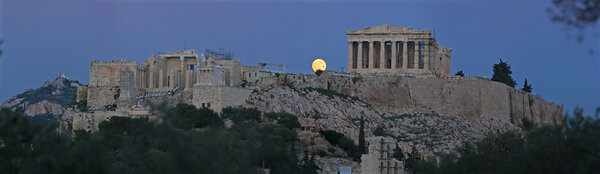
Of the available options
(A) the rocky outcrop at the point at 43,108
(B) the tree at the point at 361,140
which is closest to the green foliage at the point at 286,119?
(B) the tree at the point at 361,140

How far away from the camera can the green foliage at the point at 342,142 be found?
287ft

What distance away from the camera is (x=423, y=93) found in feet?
347

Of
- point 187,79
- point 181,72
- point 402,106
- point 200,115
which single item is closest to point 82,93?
point 181,72

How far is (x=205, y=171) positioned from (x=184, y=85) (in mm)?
51692

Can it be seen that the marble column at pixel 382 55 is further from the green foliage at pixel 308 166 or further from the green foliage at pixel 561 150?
the green foliage at pixel 561 150

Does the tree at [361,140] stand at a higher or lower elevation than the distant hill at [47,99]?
lower

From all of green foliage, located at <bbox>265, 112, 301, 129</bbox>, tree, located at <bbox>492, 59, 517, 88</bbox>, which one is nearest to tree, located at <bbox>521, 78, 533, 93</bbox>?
tree, located at <bbox>492, 59, 517, 88</bbox>

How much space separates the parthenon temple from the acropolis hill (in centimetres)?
10

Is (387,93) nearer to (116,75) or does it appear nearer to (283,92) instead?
(283,92)

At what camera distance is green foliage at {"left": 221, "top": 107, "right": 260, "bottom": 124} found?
85.6 m

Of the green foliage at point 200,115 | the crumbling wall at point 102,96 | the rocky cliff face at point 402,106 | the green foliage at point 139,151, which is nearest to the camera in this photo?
the green foliage at point 139,151

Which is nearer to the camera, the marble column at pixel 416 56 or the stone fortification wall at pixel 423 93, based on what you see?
the stone fortification wall at pixel 423 93

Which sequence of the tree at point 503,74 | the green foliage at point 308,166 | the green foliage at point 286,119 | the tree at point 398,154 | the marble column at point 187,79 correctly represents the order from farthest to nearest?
1. the tree at point 503,74
2. the marble column at point 187,79
3. the green foliage at point 286,119
4. the tree at point 398,154
5. the green foliage at point 308,166

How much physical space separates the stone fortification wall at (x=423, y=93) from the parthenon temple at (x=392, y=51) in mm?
3018
